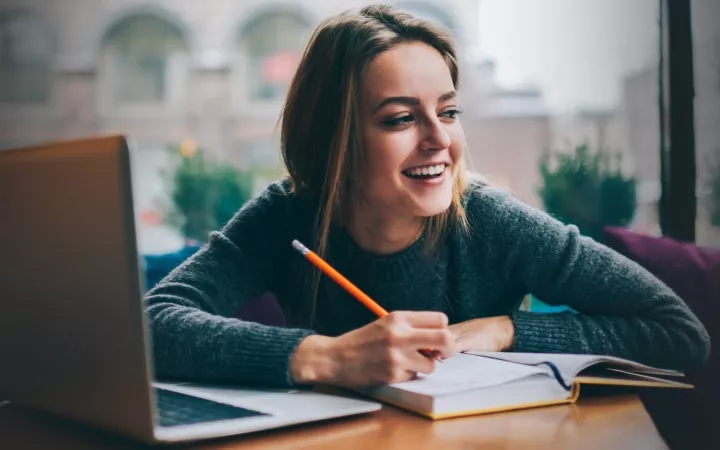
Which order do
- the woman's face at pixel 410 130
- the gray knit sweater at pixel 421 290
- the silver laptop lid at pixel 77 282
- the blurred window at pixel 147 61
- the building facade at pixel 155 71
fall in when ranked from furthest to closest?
the blurred window at pixel 147 61 → the building facade at pixel 155 71 → the woman's face at pixel 410 130 → the gray knit sweater at pixel 421 290 → the silver laptop lid at pixel 77 282

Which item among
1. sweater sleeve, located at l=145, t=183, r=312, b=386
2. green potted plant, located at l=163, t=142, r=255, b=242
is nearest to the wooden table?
sweater sleeve, located at l=145, t=183, r=312, b=386

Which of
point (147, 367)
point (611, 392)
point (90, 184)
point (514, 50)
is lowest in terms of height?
point (611, 392)

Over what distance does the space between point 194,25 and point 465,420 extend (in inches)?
133

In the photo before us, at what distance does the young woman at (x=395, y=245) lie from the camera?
0.94 metres

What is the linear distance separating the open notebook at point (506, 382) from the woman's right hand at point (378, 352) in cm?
2

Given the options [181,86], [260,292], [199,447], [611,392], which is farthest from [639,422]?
[181,86]

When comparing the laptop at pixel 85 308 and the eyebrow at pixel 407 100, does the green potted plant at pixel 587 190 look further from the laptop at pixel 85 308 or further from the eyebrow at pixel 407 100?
the laptop at pixel 85 308

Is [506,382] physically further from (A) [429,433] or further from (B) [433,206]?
(B) [433,206]

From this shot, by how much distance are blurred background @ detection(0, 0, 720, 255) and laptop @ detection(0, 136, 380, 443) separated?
0.04m

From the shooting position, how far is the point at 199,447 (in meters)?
0.58

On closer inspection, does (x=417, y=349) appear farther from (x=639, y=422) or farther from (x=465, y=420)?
(x=639, y=422)

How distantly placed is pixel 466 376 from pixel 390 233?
466 millimetres

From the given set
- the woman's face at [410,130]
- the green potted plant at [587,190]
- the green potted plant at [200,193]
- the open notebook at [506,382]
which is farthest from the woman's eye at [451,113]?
the green potted plant at [200,193]

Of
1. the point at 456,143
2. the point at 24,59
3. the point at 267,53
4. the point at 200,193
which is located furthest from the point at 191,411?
the point at 24,59
